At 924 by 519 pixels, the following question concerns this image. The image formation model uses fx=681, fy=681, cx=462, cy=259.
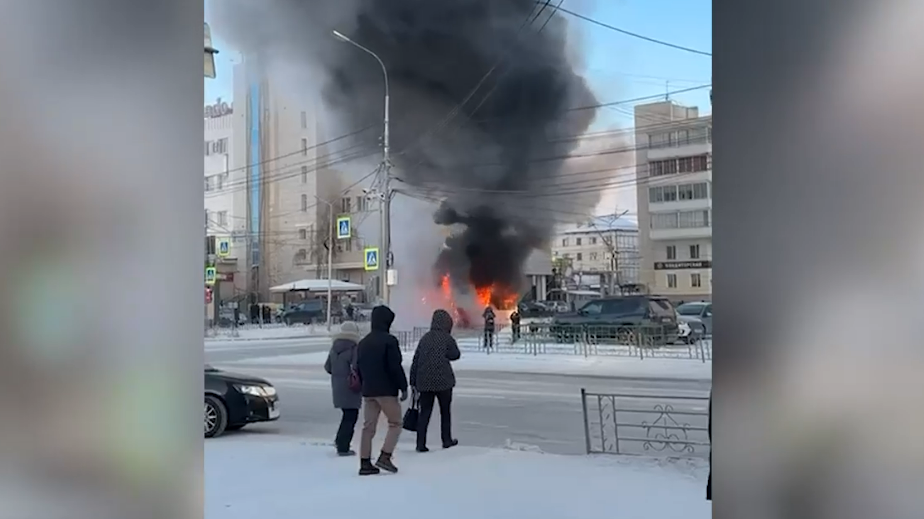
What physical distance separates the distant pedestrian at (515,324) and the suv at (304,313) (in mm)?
3819

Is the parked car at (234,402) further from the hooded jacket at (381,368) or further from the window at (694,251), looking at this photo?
the window at (694,251)

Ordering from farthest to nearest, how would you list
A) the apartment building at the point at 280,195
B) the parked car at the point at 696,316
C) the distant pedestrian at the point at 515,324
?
the distant pedestrian at the point at 515,324 → the apartment building at the point at 280,195 → the parked car at the point at 696,316

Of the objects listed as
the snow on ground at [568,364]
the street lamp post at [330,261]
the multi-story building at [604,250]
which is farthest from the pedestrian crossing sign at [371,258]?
the multi-story building at [604,250]

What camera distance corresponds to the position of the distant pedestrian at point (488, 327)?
1340 centimetres

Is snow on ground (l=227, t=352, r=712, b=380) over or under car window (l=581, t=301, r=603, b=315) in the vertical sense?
under

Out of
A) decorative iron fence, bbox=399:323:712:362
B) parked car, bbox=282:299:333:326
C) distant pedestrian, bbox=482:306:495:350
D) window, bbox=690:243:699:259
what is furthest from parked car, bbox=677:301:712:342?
parked car, bbox=282:299:333:326

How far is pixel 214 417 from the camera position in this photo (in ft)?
18.0

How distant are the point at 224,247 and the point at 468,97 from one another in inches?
235

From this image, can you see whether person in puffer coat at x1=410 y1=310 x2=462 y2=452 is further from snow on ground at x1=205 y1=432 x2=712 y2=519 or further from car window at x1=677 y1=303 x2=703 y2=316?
car window at x1=677 y1=303 x2=703 y2=316

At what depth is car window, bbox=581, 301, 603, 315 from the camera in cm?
1368

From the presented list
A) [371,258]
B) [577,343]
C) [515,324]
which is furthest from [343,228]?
[577,343]
